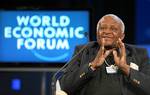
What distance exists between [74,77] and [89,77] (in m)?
0.07

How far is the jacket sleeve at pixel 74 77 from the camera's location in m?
2.33

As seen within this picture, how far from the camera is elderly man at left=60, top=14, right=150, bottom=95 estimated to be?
7.64 ft

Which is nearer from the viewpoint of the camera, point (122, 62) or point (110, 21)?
point (122, 62)

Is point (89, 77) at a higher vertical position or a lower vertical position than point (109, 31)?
lower

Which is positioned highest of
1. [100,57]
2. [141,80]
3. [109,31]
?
[109,31]

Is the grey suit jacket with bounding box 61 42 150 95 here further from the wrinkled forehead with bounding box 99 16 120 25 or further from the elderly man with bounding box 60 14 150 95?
the wrinkled forehead with bounding box 99 16 120 25

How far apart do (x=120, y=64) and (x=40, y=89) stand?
2.96 m

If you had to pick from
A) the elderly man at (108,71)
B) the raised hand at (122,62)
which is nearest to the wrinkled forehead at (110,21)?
the elderly man at (108,71)

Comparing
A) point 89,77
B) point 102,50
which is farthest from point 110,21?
point 89,77

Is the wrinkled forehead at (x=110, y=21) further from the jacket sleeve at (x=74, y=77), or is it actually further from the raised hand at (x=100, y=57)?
the jacket sleeve at (x=74, y=77)

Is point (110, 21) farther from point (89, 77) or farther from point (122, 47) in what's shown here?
point (89, 77)

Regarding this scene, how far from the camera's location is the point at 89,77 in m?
2.34

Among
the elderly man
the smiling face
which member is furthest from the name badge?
the smiling face

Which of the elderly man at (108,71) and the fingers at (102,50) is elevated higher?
the fingers at (102,50)
